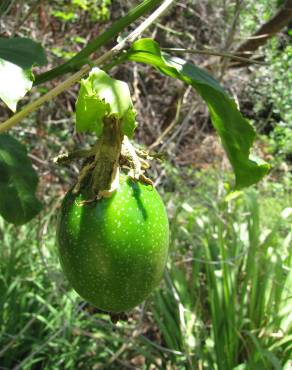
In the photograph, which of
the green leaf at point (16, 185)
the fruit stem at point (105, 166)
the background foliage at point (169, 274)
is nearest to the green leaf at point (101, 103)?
the fruit stem at point (105, 166)

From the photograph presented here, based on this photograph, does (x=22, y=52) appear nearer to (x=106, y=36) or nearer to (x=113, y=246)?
(x=106, y=36)

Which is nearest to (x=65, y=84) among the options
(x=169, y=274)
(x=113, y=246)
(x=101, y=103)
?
(x=101, y=103)

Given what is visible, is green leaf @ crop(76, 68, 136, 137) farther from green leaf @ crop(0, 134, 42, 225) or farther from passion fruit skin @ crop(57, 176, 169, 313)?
green leaf @ crop(0, 134, 42, 225)

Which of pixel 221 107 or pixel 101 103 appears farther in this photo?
pixel 221 107

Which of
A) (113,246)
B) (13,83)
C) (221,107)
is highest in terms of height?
(13,83)

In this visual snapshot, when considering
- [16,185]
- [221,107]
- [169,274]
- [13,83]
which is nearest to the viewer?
[13,83]
